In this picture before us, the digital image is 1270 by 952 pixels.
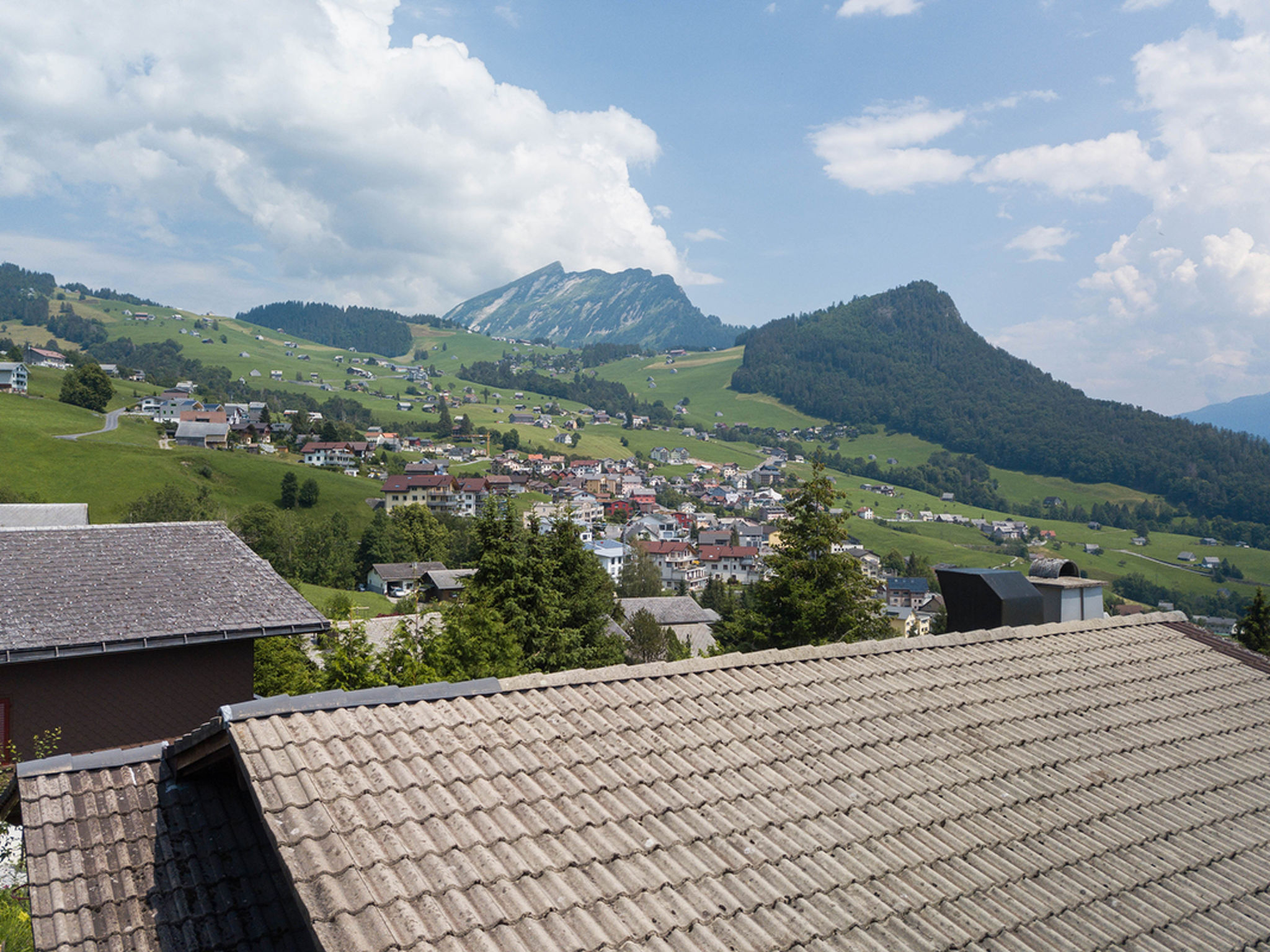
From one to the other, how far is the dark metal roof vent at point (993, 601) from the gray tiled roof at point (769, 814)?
127 inches

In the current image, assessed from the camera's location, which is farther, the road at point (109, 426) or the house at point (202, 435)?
the house at point (202, 435)

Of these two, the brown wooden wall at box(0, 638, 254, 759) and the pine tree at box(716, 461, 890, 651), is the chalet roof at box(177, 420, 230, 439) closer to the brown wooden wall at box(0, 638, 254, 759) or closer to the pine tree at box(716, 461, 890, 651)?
the pine tree at box(716, 461, 890, 651)

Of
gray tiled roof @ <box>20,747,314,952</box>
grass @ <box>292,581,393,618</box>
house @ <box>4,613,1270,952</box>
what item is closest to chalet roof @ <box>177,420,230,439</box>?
grass @ <box>292,581,393,618</box>

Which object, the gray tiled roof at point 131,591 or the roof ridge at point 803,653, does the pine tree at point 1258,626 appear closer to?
the roof ridge at point 803,653

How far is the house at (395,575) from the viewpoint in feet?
272

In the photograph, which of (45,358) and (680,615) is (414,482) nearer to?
(680,615)

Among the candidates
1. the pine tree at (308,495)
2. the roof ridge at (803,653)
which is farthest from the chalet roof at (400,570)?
the roof ridge at (803,653)

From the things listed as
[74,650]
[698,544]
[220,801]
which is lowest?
[698,544]

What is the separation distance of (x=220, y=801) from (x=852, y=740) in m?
4.56

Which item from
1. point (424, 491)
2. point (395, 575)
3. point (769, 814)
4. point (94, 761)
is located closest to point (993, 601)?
point (769, 814)

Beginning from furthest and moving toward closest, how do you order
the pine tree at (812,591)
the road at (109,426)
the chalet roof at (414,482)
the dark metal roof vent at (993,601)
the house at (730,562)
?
1. the house at (730,562)
2. the chalet roof at (414,482)
3. the road at (109,426)
4. the pine tree at (812,591)
5. the dark metal roof vent at (993,601)

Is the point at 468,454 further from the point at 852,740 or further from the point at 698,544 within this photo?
the point at 852,740


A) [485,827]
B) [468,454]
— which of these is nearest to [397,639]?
[485,827]

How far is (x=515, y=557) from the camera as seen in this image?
29.1 metres
